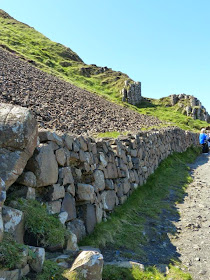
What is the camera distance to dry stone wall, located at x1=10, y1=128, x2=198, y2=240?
5.92m

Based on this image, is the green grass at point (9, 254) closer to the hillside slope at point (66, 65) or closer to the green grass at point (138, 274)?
the green grass at point (138, 274)

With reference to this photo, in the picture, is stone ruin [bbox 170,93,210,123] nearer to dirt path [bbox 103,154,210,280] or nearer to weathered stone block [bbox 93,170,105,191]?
dirt path [bbox 103,154,210,280]

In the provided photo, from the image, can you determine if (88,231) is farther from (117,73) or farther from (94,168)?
(117,73)

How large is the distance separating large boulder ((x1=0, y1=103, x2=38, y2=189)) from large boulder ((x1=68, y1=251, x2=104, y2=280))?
5.90 feet

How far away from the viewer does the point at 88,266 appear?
454 centimetres

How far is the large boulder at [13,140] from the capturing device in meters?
4.98

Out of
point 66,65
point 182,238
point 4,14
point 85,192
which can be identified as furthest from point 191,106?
point 4,14

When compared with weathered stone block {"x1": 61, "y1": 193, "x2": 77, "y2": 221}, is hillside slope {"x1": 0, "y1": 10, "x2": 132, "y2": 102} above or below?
above

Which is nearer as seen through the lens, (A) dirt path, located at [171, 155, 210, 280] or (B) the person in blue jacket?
(A) dirt path, located at [171, 155, 210, 280]

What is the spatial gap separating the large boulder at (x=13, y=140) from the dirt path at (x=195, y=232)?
4515 millimetres

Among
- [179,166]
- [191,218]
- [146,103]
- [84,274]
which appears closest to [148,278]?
[84,274]

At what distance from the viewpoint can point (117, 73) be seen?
82.6 metres

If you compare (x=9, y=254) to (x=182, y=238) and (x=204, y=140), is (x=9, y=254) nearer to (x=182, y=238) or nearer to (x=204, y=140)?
(x=182, y=238)

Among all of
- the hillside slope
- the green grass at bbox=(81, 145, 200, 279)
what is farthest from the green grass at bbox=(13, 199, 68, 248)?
the hillside slope
